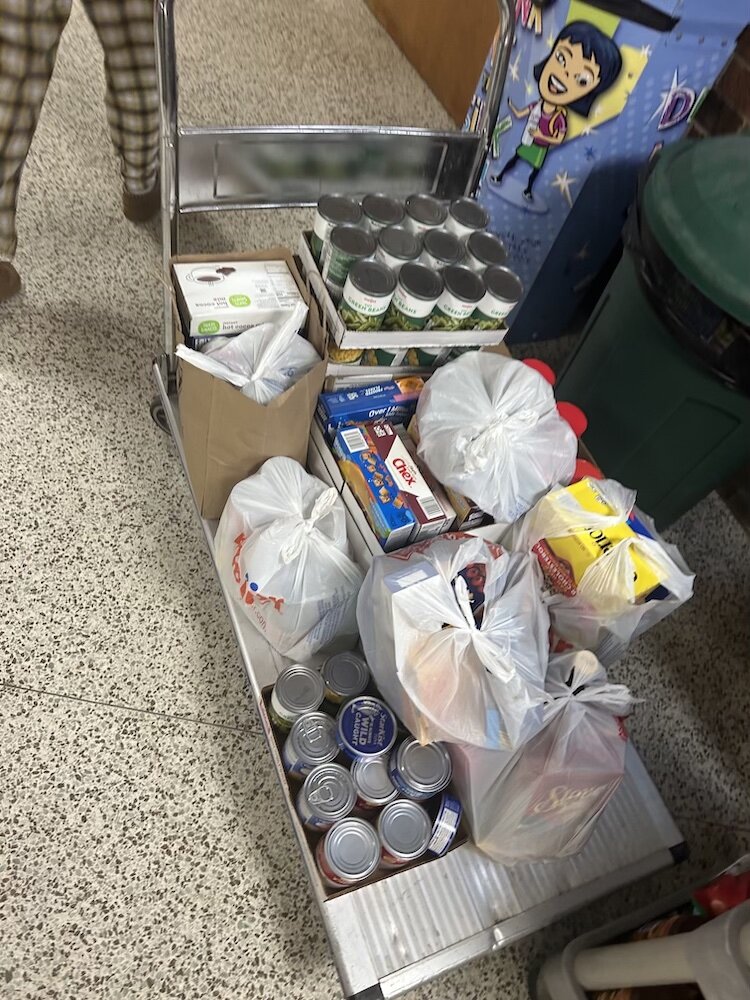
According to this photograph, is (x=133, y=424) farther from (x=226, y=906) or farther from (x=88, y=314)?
(x=226, y=906)

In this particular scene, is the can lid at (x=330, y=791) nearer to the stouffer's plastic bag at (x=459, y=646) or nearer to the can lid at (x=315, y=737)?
the can lid at (x=315, y=737)

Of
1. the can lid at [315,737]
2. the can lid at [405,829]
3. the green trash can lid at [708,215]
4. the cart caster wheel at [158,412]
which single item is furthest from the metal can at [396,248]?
the can lid at [405,829]

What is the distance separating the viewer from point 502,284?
1088mm

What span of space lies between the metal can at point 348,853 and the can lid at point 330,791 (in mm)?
22

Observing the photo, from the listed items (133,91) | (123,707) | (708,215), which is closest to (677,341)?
(708,215)

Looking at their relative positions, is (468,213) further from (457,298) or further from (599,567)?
(599,567)

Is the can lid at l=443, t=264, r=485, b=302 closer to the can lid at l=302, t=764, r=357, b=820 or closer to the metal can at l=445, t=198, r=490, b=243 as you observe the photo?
the metal can at l=445, t=198, r=490, b=243

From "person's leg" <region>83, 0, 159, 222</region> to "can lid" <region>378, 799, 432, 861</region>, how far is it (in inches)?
56.3

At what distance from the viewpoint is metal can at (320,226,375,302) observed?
104 cm

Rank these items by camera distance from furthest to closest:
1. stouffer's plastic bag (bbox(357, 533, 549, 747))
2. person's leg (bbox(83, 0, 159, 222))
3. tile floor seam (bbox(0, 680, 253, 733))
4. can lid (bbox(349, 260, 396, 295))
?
person's leg (bbox(83, 0, 159, 222))
tile floor seam (bbox(0, 680, 253, 733))
can lid (bbox(349, 260, 396, 295))
stouffer's plastic bag (bbox(357, 533, 549, 747))

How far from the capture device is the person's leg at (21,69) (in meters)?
1.15

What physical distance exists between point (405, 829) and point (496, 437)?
56 cm

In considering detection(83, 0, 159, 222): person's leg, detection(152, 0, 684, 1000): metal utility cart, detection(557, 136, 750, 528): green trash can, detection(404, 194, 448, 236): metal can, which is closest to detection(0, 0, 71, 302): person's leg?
detection(83, 0, 159, 222): person's leg

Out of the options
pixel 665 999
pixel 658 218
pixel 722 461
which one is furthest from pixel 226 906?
pixel 658 218
